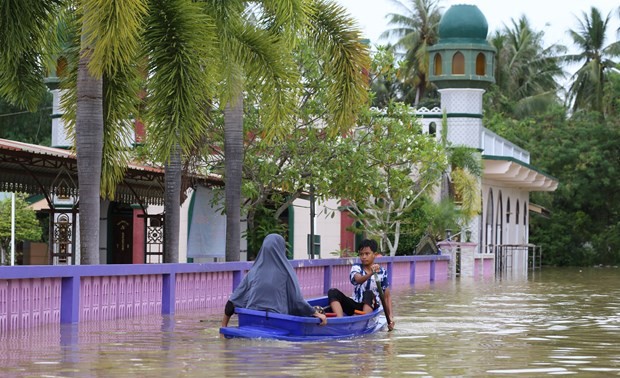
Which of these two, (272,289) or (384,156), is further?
(384,156)

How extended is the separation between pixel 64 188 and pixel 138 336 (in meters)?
13.2

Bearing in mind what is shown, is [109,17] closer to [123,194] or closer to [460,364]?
[460,364]

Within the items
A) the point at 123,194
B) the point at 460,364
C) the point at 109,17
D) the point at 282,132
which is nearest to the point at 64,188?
the point at 123,194

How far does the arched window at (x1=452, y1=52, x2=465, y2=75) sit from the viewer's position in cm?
4831

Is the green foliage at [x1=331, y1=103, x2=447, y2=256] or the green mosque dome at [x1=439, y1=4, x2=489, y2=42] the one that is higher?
the green mosque dome at [x1=439, y1=4, x2=489, y2=42]

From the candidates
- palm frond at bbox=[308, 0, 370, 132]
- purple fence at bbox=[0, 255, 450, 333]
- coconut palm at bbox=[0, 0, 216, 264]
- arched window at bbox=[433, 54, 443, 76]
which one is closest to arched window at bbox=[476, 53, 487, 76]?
arched window at bbox=[433, 54, 443, 76]

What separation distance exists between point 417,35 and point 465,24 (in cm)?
2646

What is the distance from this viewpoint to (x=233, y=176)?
2584cm

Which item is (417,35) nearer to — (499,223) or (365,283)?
(499,223)

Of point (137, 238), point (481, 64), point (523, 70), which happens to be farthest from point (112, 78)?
point (523, 70)

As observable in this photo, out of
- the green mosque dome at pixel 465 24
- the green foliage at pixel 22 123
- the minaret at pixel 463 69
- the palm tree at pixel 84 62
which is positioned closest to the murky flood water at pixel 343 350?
the palm tree at pixel 84 62

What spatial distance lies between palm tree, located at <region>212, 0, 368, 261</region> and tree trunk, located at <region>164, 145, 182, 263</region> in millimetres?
2242

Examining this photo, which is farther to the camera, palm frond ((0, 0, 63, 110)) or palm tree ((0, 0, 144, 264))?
palm frond ((0, 0, 63, 110))

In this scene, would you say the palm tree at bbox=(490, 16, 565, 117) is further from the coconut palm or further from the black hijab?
the black hijab
